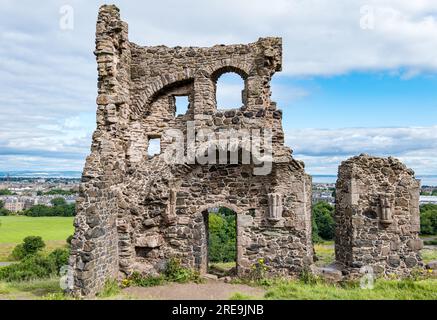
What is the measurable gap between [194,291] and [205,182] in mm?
3051

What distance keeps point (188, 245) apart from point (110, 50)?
5.79 metres

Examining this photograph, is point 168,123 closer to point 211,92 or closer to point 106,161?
point 211,92

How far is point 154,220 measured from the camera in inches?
430

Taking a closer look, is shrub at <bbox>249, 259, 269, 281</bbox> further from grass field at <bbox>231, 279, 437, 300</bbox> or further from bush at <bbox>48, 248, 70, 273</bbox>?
bush at <bbox>48, 248, 70, 273</bbox>

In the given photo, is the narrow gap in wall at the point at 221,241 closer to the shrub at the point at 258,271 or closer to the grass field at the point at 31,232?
the shrub at the point at 258,271

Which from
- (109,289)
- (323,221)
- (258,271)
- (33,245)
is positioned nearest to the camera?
(109,289)

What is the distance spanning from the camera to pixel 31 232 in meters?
49.1

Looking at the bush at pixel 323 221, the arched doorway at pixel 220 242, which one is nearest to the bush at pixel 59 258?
the arched doorway at pixel 220 242

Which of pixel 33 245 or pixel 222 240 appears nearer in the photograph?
pixel 222 240

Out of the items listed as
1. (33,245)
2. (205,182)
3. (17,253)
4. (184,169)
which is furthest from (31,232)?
(205,182)

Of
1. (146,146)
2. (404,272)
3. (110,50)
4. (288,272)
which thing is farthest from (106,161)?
(404,272)

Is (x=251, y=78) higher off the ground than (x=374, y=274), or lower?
higher

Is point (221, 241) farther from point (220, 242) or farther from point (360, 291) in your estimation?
point (360, 291)

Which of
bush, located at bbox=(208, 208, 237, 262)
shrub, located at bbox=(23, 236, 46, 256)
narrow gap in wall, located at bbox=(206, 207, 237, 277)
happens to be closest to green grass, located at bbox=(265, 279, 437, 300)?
narrow gap in wall, located at bbox=(206, 207, 237, 277)
